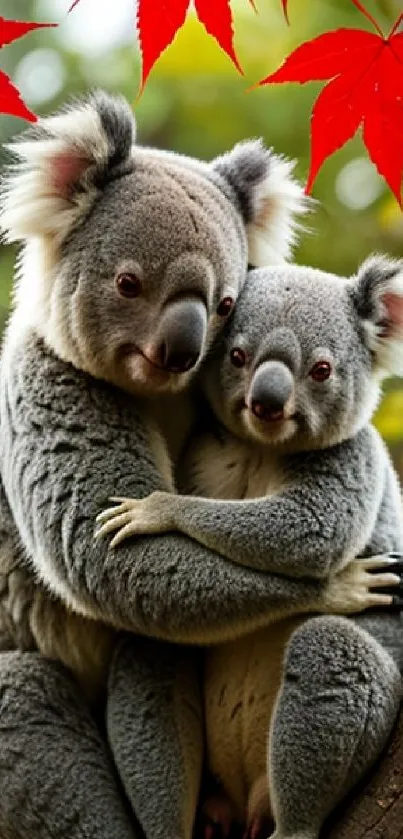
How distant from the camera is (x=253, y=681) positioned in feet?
11.5

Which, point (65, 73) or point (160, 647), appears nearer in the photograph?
point (160, 647)

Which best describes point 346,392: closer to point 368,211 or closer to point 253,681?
point 253,681

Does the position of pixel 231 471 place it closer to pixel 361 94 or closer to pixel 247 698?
Result: pixel 247 698

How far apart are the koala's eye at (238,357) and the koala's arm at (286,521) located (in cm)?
36

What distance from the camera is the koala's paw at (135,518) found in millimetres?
3365

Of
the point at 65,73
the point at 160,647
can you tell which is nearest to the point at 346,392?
the point at 160,647

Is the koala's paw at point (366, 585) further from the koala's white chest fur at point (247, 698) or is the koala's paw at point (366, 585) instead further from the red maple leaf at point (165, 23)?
the red maple leaf at point (165, 23)

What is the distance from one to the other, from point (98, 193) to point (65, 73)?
17.1 feet

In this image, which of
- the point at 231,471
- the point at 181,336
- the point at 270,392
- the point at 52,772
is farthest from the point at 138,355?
the point at 52,772

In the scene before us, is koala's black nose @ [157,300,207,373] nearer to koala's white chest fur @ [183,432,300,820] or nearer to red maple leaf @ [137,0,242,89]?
koala's white chest fur @ [183,432,300,820]

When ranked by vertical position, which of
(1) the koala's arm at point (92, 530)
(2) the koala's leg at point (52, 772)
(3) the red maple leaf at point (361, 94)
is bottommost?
(2) the koala's leg at point (52, 772)

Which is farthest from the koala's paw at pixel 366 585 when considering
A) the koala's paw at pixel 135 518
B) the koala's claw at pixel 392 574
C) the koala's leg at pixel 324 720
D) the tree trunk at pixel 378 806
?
the koala's paw at pixel 135 518

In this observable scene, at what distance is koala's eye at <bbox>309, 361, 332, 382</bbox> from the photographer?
347cm

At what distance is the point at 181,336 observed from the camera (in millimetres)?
3293
